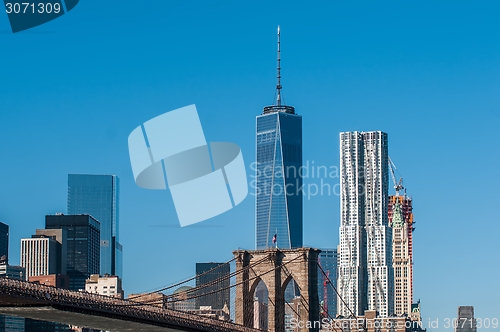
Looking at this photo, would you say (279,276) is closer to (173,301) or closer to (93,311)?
(173,301)

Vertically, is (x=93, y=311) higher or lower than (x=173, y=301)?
lower

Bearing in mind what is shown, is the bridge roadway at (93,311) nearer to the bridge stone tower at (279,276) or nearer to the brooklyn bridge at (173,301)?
the brooklyn bridge at (173,301)

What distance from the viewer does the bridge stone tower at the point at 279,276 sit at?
98938 millimetres

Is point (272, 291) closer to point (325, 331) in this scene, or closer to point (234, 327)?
point (234, 327)

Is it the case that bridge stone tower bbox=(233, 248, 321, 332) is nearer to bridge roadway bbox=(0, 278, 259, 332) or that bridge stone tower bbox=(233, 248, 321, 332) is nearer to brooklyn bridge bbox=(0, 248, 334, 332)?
brooklyn bridge bbox=(0, 248, 334, 332)

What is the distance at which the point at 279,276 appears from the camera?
3939 inches

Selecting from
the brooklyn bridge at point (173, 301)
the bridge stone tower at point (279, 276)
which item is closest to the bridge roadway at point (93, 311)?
the brooklyn bridge at point (173, 301)

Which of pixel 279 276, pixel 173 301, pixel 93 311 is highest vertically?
pixel 279 276

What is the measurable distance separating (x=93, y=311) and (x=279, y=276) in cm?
2160

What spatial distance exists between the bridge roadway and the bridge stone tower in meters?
5.74

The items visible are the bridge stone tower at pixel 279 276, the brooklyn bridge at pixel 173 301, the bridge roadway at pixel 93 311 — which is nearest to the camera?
the bridge roadway at pixel 93 311

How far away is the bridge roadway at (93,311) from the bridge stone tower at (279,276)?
18.8 ft

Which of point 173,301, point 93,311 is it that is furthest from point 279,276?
point 93,311

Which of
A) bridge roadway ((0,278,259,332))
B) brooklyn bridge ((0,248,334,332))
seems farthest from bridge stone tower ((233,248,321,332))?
bridge roadway ((0,278,259,332))
